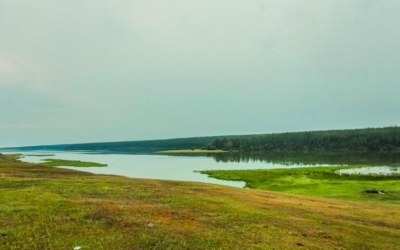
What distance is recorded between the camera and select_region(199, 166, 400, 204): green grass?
48750 millimetres

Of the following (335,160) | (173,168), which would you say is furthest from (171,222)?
(335,160)

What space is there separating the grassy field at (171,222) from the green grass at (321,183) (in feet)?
62.3

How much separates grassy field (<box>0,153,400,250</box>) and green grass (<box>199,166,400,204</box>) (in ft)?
62.3

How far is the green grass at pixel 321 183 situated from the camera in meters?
48.8

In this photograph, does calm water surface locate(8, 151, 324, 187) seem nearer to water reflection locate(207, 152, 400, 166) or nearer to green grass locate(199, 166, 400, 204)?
green grass locate(199, 166, 400, 204)

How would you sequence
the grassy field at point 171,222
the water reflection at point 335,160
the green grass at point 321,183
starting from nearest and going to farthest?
the grassy field at point 171,222
the green grass at point 321,183
the water reflection at point 335,160

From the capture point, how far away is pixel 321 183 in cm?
6625

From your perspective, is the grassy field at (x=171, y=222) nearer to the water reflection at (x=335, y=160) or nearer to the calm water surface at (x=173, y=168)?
the calm water surface at (x=173, y=168)

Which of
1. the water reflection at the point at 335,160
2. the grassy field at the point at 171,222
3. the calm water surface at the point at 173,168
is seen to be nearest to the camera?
the grassy field at the point at 171,222

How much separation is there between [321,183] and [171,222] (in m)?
52.9

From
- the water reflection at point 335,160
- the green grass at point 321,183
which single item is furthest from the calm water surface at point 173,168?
the water reflection at point 335,160

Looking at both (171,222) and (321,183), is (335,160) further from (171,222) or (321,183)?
(171,222)

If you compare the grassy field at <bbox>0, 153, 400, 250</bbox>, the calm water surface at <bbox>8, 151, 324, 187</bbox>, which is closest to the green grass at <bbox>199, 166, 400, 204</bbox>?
the calm water surface at <bbox>8, 151, 324, 187</bbox>

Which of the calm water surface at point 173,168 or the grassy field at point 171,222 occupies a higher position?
the grassy field at point 171,222
